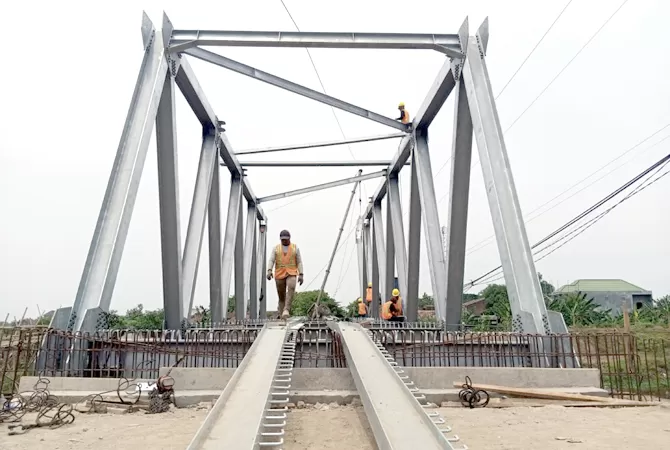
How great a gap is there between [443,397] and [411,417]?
254 cm

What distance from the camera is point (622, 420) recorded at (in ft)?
17.9

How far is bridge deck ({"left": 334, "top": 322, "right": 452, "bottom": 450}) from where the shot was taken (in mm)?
3662

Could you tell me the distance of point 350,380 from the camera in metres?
6.89

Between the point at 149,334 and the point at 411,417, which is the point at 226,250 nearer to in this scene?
the point at 149,334

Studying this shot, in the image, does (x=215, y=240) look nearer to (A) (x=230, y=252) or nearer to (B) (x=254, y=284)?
(A) (x=230, y=252)

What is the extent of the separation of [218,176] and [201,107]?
212cm

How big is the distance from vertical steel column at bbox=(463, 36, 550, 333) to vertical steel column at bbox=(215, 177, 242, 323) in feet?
31.7

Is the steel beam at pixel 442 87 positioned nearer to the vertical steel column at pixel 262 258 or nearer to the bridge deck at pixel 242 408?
the bridge deck at pixel 242 408

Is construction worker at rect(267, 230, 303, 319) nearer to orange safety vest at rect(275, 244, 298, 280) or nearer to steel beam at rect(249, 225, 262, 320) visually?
orange safety vest at rect(275, 244, 298, 280)

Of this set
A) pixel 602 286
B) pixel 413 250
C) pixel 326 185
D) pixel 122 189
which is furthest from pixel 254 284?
pixel 602 286

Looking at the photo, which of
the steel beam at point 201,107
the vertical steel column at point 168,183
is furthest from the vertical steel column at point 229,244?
the vertical steel column at point 168,183

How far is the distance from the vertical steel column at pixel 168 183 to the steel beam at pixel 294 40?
2.94 ft

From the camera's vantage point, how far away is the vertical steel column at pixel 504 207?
8.21m

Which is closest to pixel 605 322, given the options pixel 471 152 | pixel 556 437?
pixel 471 152
